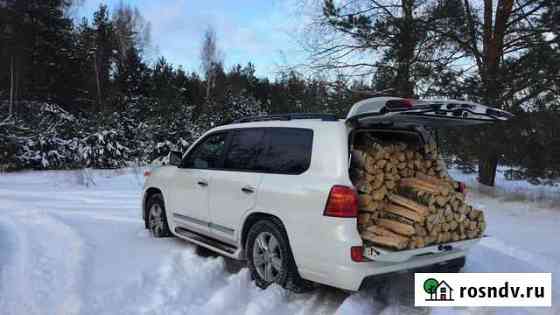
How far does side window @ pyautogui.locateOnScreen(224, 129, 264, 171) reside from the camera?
477cm

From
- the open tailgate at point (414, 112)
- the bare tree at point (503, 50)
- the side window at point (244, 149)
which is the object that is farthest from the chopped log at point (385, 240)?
the bare tree at point (503, 50)

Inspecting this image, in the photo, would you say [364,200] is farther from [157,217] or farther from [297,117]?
[157,217]

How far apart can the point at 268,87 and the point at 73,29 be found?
15.8 metres

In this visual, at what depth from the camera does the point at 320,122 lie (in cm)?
420

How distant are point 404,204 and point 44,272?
143 inches

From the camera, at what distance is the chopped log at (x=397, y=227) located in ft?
12.6

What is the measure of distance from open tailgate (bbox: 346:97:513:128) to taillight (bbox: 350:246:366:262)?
1.16 metres

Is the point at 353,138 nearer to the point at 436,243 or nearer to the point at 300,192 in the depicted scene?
the point at 300,192

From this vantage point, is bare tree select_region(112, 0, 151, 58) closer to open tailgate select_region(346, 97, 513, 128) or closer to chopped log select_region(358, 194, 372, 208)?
open tailgate select_region(346, 97, 513, 128)

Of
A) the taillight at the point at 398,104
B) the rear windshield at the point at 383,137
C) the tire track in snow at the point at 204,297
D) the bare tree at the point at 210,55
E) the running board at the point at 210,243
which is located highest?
the bare tree at the point at 210,55

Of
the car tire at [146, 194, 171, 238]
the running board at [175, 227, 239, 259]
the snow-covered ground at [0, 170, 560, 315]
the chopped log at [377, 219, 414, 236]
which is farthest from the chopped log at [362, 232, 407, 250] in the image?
the car tire at [146, 194, 171, 238]

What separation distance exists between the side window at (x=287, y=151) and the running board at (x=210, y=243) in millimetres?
1021

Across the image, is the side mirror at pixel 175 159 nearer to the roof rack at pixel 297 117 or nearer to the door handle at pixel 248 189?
the roof rack at pixel 297 117

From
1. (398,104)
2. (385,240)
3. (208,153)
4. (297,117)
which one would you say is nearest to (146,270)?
(208,153)
